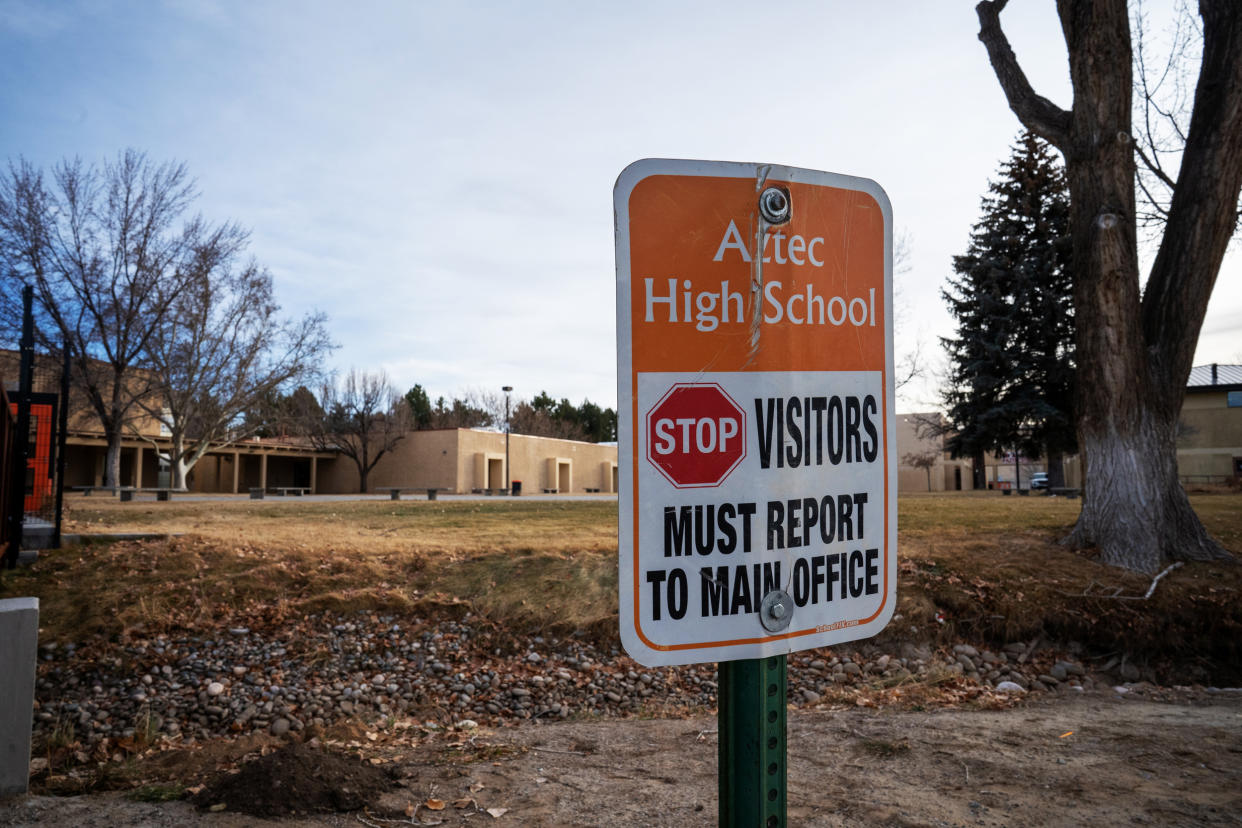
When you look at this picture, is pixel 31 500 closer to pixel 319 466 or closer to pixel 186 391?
pixel 186 391

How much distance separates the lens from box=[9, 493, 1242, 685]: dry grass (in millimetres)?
7730

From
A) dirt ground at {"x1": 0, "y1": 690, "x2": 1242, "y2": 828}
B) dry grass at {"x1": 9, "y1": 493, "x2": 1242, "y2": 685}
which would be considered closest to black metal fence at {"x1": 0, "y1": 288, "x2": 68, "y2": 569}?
dry grass at {"x1": 9, "y1": 493, "x2": 1242, "y2": 685}

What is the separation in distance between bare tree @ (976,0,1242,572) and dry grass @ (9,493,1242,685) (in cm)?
73

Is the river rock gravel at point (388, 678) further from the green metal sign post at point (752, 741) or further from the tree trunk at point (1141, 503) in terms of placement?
the green metal sign post at point (752, 741)

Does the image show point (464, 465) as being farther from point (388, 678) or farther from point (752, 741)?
point (752, 741)

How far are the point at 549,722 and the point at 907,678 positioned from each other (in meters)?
3.13

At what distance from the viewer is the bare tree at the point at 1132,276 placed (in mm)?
9383

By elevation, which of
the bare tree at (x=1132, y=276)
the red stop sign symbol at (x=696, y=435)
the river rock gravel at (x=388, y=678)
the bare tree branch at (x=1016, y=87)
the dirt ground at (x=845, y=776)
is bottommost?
the river rock gravel at (x=388, y=678)

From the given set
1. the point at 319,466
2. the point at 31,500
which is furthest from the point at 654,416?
the point at 319,466

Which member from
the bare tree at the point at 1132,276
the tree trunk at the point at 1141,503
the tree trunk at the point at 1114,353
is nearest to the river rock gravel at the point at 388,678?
the tree trunk at the point at 1141,503

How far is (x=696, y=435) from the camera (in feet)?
4.65

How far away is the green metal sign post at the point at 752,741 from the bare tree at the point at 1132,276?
9.36 meters

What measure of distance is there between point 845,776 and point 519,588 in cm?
492

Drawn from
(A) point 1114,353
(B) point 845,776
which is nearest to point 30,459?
(B) point 845,776
